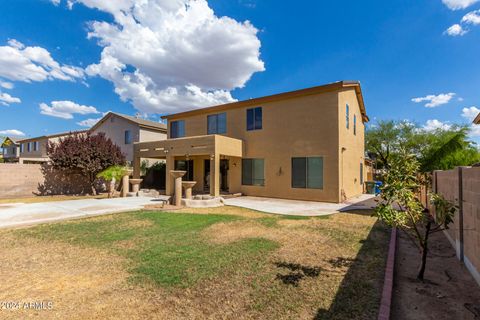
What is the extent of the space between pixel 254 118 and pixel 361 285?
1377 cm

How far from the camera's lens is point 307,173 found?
577 inches

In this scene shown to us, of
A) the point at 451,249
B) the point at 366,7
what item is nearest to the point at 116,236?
the point at 451,249

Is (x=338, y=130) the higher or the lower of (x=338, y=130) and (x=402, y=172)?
the higher

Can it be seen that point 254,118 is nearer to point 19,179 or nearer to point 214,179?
point 214,179

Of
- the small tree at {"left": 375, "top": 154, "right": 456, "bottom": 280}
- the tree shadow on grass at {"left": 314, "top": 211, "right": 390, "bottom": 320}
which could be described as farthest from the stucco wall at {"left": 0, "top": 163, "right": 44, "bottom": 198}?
the small tree at {"left": 375, "top": 154, "right": 456, "bottom": 280}

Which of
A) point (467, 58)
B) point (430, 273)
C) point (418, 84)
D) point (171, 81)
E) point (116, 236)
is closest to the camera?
point (430, 273)

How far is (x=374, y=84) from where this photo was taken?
20.3 meters

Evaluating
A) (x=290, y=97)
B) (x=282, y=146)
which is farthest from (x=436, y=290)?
(x=290, y=97)

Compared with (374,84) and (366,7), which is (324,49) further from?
(374,84)

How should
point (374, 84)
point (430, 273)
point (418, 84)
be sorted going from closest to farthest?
point (430, 273), point (374, 84), point (418, 84)

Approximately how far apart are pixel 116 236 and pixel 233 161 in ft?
36.9

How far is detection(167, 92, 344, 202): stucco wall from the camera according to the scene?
13859 mm

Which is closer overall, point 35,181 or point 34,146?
point 35,181

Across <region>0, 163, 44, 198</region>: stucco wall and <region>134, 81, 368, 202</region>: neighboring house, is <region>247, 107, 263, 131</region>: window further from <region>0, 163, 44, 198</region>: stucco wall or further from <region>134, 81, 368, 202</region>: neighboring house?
<region>0, 163, 44, 198</region>: stucco wall
